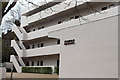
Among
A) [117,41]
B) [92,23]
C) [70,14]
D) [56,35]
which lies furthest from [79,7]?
[117,41]

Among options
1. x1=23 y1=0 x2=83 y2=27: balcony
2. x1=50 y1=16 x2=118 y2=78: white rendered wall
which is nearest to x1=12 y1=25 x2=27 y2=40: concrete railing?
x1=23 y1=0 x2=83 y2=27: balcony

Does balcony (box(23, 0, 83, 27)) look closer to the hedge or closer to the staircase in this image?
the staircase

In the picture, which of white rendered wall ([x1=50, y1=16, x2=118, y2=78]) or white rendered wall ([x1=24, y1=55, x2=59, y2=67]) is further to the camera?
white rendered wall ([x1=24, y1=55, x2=59, y2=67])

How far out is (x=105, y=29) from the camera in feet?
55.0

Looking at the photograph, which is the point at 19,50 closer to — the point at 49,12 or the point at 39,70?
the point at 39,70

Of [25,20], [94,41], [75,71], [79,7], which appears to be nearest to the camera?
[94,41]

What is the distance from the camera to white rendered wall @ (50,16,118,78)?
635 inches

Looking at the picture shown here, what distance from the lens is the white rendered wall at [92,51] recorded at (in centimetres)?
1612

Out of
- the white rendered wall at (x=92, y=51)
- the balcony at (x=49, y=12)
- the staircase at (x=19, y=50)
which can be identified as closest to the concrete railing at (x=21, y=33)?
the staircase at (x=19, y=50)

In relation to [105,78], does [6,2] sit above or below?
above

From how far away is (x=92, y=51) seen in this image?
17.6 metres

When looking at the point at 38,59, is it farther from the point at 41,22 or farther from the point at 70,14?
the point at 70,14

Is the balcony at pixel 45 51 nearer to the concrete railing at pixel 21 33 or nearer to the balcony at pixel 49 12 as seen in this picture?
the concrete railing at pixel 21 33

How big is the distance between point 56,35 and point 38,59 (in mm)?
21590
